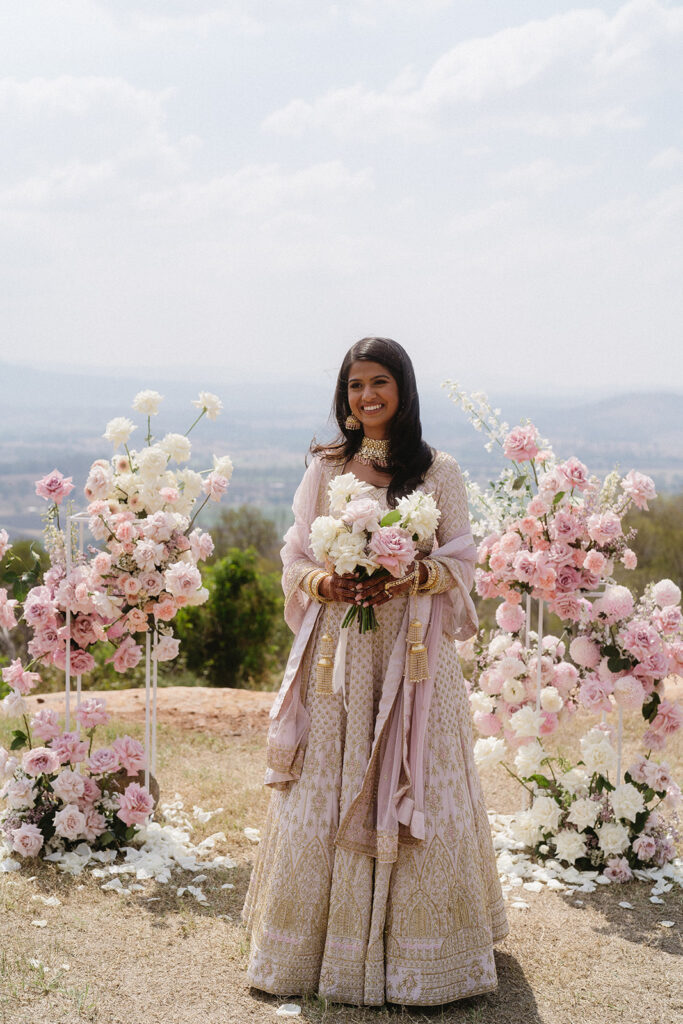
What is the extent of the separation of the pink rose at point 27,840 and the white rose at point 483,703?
2.35 metres

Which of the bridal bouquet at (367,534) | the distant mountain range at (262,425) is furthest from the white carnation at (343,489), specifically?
the distant mountain range at (262,425)

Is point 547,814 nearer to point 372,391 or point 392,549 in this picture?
point 392,549

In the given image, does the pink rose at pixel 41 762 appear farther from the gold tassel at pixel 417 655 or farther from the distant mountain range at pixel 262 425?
the distant mountain range at pixel 262 425

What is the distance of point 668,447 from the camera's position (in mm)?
45094

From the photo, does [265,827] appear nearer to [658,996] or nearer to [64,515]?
[658,996]

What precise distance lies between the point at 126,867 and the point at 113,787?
50 centimetres

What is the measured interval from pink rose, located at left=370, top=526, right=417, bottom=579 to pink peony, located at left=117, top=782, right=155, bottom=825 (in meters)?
2.30

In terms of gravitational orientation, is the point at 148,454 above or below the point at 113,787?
above

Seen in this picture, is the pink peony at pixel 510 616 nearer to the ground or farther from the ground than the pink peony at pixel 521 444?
nearer to the ground

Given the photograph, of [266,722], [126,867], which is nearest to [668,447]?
[266,722]

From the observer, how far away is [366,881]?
338 cm

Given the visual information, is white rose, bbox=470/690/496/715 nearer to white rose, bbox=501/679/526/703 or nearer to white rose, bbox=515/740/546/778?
white rose, bbox=501/679/526/703

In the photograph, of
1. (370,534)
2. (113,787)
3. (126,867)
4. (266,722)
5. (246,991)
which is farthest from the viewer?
(266,722)

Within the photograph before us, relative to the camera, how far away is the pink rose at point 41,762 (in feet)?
15.5
